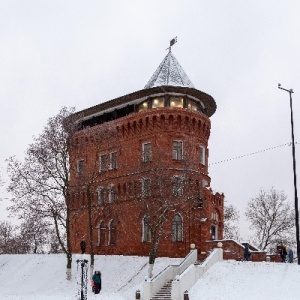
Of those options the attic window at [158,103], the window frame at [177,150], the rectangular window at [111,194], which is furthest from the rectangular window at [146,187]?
the attic window at [158,103]

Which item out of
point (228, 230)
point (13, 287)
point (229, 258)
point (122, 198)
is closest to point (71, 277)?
point (13, 287)

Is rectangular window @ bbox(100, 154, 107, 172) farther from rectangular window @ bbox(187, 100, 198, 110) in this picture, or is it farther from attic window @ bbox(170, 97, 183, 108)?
rectangular window @ bbox(187, 100, 198, 110)

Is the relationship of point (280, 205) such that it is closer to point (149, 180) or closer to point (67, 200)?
point (149, 180)

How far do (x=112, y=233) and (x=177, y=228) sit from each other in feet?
21.9

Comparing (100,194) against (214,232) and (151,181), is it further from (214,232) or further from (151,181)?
(214,232)

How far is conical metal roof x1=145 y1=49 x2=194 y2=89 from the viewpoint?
141 ft

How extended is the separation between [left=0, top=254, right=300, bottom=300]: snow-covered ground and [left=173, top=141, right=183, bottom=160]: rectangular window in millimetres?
8363

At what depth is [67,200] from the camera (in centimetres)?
3600

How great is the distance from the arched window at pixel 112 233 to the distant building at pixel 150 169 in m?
0.09

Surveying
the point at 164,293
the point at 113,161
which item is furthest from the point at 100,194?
the point at 164,293

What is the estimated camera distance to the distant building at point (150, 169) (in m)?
39.0

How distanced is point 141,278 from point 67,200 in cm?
757

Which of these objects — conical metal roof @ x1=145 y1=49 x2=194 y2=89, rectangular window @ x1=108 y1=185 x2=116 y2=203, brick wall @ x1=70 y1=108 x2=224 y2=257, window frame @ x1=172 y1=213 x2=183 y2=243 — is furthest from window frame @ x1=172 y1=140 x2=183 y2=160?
rectangular window @ x1=108 y1=185 x2=116 y2=203

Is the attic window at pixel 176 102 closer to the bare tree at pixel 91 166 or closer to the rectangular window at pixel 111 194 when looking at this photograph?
the bare tree at pixel 91 166
